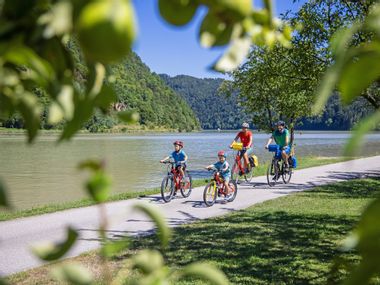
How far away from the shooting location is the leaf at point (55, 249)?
15.9 inches

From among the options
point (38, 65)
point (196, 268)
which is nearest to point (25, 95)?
point (38, 65)

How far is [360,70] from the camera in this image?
0.38m

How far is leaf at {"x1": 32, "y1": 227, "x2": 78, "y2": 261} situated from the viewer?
0.40 metres

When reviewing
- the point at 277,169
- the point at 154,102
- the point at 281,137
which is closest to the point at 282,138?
the point at 281,137

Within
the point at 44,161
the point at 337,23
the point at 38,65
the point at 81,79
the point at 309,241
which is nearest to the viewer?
the point at 38,65

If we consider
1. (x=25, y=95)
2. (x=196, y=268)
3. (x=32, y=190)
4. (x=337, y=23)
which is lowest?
(x=32, y=190)

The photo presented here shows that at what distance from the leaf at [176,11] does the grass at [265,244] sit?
11.9 ft

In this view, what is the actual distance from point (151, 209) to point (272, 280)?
5.29 metres

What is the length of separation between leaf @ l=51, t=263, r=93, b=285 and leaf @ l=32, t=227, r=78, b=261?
0.6 inches

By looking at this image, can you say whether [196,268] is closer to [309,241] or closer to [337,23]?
[309,241]

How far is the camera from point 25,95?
17.9 inches

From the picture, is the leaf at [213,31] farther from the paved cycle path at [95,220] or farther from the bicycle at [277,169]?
the bicycle at [277,169]

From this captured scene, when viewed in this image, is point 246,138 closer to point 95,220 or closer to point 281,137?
point 281,137

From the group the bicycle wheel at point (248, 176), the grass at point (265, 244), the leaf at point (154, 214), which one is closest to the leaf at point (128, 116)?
the leaf at point (154, 214)
